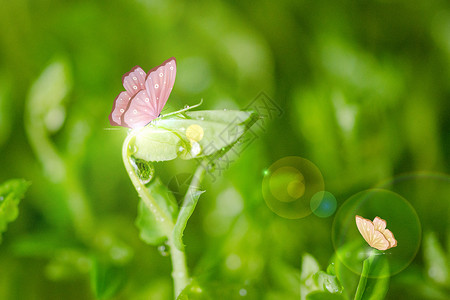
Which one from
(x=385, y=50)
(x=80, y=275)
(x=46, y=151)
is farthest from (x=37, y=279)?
(x=385, y=50)

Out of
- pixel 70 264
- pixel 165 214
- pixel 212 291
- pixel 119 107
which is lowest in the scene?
pixel 70 264

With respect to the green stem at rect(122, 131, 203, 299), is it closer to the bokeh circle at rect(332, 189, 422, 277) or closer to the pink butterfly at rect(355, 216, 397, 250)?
the pink butterfly at rect(355, 216, 397, 250)

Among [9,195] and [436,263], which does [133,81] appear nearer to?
[9,195]

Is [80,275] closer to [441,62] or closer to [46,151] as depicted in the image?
[46,151]

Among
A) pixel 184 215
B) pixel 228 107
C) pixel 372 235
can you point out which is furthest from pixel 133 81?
pixel 228 107

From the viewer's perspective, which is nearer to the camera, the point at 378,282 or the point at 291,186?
the point at 378,282

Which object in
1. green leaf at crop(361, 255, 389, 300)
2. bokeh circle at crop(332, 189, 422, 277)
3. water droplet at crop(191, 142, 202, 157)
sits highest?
water droplet at crop(191, 142, 202, 157)

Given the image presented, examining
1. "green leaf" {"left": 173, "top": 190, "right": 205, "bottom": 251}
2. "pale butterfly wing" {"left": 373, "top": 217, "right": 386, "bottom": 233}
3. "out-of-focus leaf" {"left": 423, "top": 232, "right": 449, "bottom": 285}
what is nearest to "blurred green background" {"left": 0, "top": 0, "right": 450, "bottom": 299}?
"out-of-focus leaf" {"left": 423, "top": 232, "right": 449, "bottom": 285}

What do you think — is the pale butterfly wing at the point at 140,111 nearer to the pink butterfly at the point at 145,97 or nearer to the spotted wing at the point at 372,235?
the pink butterfly at the point at 145,97
